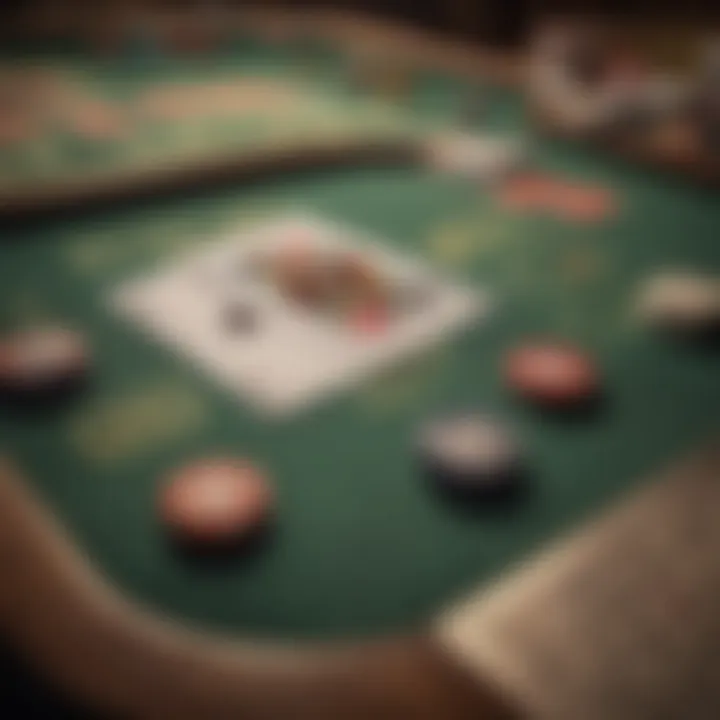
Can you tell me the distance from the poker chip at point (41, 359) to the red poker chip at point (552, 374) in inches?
14.7

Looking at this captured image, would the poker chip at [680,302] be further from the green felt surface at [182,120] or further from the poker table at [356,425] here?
the green felt surface at [182,120]

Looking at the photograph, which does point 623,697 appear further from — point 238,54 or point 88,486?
point 238,54

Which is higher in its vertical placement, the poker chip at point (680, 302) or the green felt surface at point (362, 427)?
the poker chip at point (680, 302)

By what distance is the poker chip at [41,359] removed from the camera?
83 centimetres

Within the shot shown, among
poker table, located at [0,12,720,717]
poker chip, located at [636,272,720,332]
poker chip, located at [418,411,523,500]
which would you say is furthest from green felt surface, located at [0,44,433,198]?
poker chip, located at [418,411,523,500]

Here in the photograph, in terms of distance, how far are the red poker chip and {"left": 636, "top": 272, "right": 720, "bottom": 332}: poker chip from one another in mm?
112

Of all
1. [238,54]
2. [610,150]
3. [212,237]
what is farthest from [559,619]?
[238,54]

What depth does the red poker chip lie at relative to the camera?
0.84 m

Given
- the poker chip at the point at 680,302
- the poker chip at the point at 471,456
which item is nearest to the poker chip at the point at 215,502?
the poker chip at the point at 471,456

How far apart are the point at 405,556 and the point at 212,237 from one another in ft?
1.89

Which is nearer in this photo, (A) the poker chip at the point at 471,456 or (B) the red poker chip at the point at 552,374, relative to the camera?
(A) the poker chip at the point at 471,456

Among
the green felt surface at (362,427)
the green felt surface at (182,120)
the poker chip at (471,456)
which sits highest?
the poker chip at (471,456)

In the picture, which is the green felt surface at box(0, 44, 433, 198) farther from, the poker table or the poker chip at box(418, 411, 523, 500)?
the poker chip at box(418, 411, 523, 500)

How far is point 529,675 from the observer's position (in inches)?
23.0
